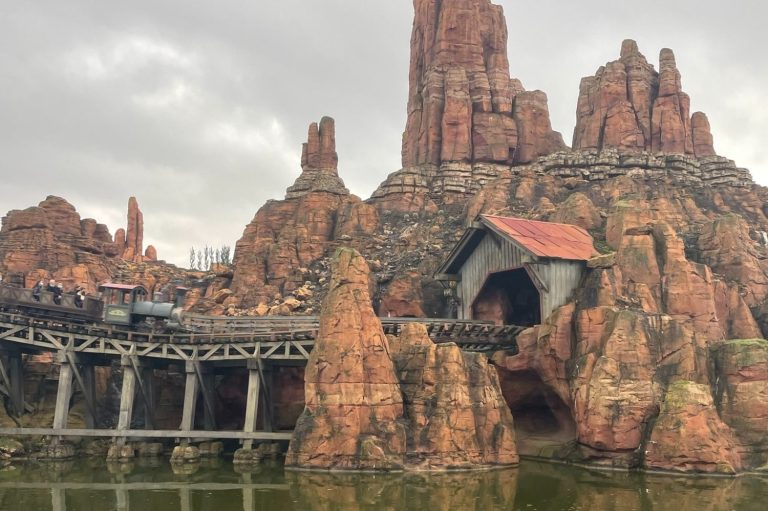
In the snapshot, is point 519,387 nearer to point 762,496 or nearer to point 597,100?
point 762,496

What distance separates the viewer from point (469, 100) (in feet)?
252

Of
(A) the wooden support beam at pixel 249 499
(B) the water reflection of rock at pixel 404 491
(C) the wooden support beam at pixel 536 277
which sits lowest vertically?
(A) the wooden support beam at pixel 249 499

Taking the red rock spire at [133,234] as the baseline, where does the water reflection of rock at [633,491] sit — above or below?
below

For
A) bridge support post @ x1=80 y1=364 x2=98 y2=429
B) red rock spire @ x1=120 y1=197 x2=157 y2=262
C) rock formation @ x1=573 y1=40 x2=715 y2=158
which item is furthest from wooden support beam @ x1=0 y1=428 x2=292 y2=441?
red rock spire @ x1=120 y1=197 x2=157 y2=262

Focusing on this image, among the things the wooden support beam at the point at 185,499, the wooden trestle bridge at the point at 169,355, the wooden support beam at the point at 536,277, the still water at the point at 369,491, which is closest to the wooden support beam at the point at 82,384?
the wooden trestle bridge at the point at 169,355

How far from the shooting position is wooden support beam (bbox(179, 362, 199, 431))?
121 feet

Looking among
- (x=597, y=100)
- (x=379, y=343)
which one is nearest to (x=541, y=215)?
(x=597, y=100)

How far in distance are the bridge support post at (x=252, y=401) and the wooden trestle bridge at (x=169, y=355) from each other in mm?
53

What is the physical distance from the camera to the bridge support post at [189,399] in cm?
3700

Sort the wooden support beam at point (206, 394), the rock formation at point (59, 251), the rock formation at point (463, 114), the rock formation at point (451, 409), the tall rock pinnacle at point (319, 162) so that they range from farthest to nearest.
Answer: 1. the rock formation at point (463, 114)
2. the tall rock pinnacle at point (319, 162)
3. the rock formation at point (59, 251)
4. the wooden support beam at point (206, 394)
5. the rock formation at point (451, 409)

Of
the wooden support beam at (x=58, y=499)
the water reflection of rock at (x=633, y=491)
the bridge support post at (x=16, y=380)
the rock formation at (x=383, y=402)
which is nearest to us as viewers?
the water reflection of rock at (x=633, y=491)

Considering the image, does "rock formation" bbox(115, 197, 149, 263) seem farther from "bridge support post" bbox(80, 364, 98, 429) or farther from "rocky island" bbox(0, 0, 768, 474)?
"bridge support post" bbox(80, 364, 98, 429)

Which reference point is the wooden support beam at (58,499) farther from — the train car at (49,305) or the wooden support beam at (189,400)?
the train car at (49,305)

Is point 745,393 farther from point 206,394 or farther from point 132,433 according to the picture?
point 132,433
